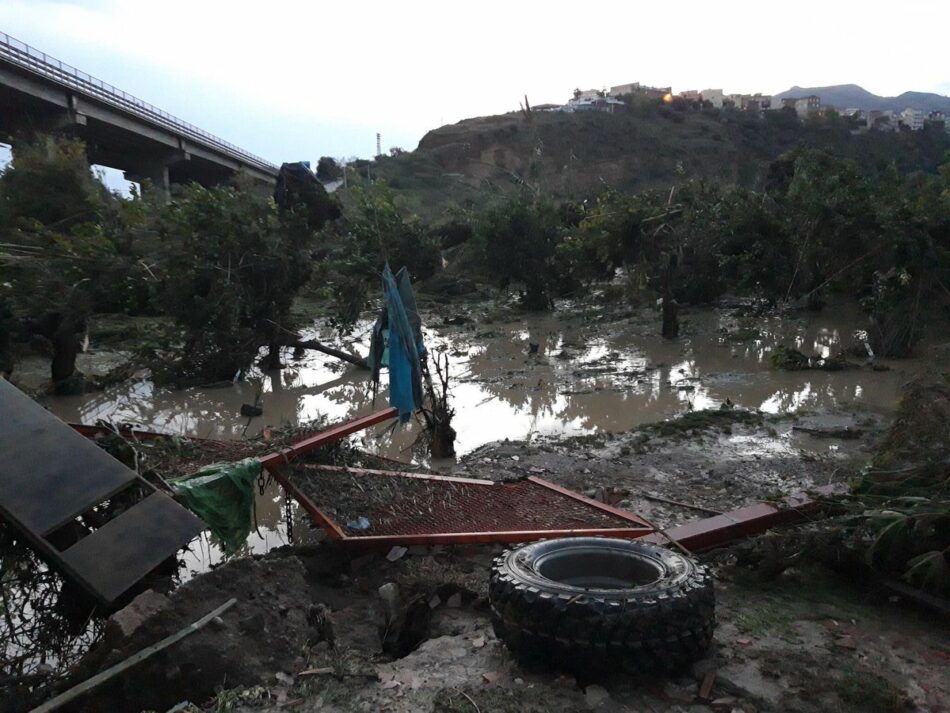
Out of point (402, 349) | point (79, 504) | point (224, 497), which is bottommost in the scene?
point (224, 497)

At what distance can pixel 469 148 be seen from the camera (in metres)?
63.9

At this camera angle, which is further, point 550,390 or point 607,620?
point 550,390

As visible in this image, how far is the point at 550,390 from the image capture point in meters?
10.9

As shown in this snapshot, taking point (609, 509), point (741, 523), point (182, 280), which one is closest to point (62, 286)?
point (182, 280)

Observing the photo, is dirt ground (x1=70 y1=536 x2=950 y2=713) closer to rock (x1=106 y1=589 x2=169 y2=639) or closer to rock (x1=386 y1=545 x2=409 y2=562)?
rock (x1=106 y1=589 x2=169 y2=639)

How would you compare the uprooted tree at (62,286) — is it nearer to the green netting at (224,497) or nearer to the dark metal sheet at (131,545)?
the green netting at (224,497)

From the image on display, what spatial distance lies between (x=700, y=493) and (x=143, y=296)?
33.3ft

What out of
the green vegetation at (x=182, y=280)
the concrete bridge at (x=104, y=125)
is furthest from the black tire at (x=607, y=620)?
the concrete bridge at (x=104, y=125)

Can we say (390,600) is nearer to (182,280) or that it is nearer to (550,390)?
(550,390)

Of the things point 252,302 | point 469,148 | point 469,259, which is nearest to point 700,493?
point 252,302

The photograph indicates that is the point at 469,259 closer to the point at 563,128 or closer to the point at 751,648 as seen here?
the point at 751,648

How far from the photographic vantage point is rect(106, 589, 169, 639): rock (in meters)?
3.15

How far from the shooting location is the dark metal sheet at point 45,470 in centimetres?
345

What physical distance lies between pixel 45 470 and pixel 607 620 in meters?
2.77
